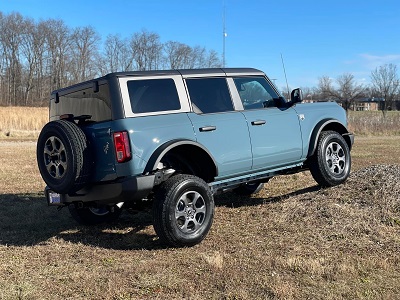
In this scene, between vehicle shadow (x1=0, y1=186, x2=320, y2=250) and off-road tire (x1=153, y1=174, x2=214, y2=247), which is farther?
vehicle shadow (x1=0, y1=186, x2=320, y2=250)

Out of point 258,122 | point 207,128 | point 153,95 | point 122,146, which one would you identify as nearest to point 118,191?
point 122,146

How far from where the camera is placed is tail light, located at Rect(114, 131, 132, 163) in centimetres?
459

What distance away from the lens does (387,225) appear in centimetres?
537

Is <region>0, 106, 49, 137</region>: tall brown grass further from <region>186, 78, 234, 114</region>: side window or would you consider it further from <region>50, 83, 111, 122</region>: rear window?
<region>186, 78, 234, 114</region>: side window

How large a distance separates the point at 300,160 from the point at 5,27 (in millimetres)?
71213

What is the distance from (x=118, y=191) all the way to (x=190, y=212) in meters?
0.89

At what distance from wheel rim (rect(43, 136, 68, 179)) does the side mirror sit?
3.35 meters

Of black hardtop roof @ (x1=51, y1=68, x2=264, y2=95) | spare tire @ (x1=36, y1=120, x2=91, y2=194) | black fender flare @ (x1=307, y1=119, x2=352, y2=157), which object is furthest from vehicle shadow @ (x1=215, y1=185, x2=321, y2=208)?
spare tire @ (x1=36, y1=120, x2=91, y2=194)

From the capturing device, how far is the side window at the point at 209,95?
544cm

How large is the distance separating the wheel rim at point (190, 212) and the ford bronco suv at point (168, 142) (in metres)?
0.01

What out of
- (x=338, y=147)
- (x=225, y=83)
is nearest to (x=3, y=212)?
(x=225, y=83)

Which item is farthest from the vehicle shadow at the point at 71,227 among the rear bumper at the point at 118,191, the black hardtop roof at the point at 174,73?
the black hardtop roof at the point at 174,73

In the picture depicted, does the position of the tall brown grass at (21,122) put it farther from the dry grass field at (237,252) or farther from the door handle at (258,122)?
the door handle at (258,122)

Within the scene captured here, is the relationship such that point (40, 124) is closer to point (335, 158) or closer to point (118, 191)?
point (335, 158)
